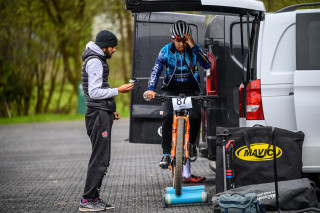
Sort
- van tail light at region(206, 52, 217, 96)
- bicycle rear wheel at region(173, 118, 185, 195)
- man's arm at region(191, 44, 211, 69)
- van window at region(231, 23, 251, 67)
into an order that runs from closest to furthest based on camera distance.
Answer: bicycle rear wheel at region(173, 118, 185, 195) < man's arm at region(191, 44, 211, 69) < van window at region(231, 23, 251, 67) < van tail light at region(206, 52, 217, 96)

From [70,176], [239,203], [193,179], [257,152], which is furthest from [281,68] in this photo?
[70,176]

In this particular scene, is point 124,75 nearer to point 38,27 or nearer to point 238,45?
point 38,27

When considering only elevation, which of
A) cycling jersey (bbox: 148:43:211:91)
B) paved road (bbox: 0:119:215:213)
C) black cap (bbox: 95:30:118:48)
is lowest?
paved road (bbox: 0:119:215:213)

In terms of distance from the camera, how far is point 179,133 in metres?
6.56

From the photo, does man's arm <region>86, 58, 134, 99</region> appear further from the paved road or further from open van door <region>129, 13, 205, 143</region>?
open van door <region>129, 13, 205, 143</region>

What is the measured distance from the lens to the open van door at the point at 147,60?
330 inches

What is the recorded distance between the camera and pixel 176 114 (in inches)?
269

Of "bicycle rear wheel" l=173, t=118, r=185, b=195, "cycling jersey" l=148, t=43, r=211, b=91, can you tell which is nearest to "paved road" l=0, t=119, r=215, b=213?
"bicycle rear wheel" l=173, t=118, r=185, b=195

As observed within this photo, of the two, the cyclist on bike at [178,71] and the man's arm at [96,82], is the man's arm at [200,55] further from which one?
the man's arm at [96,82]

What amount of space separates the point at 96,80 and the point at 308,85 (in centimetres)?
223

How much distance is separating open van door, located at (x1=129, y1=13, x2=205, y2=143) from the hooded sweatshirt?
1.89 m

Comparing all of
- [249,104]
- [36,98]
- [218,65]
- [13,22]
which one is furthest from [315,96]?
[36,98]

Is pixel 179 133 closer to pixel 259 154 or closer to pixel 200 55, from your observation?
pixel 259 154

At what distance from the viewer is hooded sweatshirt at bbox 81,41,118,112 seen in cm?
630
